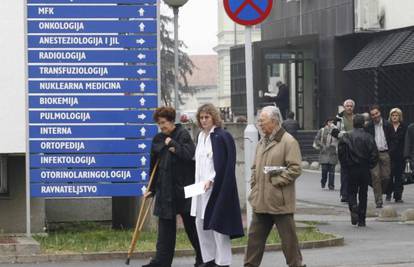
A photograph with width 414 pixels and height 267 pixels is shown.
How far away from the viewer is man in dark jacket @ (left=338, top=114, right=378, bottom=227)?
58.8 ft

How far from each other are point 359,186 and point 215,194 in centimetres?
643

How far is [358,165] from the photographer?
18.0m

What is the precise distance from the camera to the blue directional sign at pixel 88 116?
15.4 m

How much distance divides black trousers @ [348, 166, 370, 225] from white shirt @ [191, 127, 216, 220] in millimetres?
6187

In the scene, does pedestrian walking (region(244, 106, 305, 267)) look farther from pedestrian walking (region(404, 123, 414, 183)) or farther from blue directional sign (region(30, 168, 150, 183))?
pedestrian walking (region(404, 123, 414, 183))

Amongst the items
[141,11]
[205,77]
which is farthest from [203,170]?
[205,77]

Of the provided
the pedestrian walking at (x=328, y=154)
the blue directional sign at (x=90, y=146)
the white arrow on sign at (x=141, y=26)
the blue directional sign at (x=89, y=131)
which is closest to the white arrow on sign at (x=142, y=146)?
the blue directional sign at (x=90, y=146)

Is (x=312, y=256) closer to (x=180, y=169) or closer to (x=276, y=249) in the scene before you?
(x=276, y=249)

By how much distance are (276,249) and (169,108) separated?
2959mm

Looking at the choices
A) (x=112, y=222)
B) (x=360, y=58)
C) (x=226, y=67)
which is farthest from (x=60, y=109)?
(x=226, y=67)

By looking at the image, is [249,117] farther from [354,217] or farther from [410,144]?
[410,144]

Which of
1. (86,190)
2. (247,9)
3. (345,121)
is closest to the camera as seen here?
(247,9)

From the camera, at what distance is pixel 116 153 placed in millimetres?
15570

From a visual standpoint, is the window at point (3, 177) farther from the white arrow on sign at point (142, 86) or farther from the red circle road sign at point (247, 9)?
the red circle road sign at point (247, 9)
